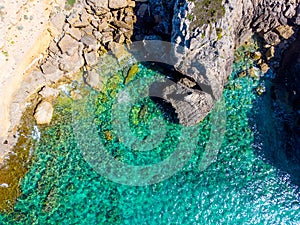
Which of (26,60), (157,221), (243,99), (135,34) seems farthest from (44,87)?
(243,99)

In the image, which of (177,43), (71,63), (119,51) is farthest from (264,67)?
(71,63)

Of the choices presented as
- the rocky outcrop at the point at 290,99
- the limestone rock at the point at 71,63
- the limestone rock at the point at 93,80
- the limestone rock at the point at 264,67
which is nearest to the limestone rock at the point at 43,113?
the limestone rock at the point at 71,63

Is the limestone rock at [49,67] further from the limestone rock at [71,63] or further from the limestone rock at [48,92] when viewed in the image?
the limestone rock at [48,92]

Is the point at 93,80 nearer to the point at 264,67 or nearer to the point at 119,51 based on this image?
the point at 119,51

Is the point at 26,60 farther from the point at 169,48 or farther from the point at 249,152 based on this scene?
the point at 249,152

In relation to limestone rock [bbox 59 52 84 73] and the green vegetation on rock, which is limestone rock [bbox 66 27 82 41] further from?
the green vegetation on rock

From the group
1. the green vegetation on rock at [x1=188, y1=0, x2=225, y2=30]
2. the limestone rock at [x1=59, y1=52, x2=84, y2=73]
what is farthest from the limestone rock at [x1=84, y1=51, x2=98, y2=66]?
the green vegetation on rock at [x1=188, y1=0, x2=225, y2=30]

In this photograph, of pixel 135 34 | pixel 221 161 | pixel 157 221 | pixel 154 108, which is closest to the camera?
pixel 157 221
